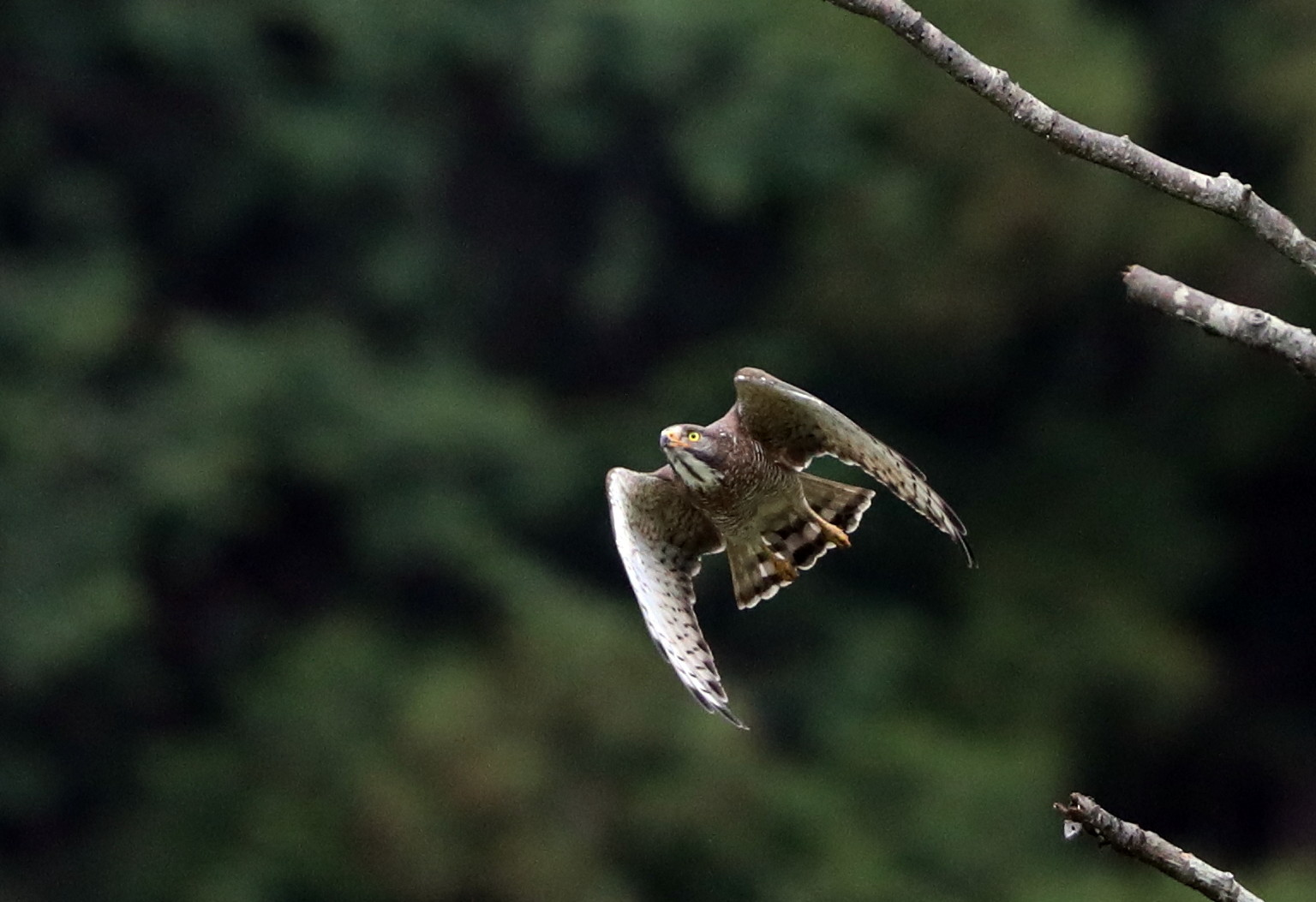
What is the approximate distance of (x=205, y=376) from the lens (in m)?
13.0

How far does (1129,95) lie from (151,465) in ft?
18.5

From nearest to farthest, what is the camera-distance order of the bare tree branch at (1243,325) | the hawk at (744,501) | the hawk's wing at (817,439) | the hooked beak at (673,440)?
the bare tree branch at (1243,325) < the hawk's wing at (817,439) < the hawk at (744,501) < the hooked beak at (673,440)

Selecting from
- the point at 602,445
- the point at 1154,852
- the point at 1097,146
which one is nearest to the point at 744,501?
the point at 1097,146

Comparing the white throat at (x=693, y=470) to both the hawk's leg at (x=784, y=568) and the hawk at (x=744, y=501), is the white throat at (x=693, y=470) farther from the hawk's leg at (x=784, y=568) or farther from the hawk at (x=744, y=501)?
the hawk's leg at (x=784, y=568)

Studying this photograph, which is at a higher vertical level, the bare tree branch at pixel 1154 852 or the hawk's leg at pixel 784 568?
the hawk's leg at pixel 784 568

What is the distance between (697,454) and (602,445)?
987 cm

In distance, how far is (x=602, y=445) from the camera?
13742 millimetres

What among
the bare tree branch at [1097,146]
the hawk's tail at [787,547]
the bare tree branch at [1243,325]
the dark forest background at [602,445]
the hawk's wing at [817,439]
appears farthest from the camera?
the dark forest background at [602,445]

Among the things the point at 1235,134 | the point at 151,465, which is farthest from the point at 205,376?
the point at 1235,134

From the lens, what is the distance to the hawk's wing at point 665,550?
3.70 m

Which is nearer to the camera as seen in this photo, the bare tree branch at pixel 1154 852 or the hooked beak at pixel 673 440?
the bare tree branch at pixel 1154 852

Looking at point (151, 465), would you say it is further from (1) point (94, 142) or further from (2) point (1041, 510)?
(2) point (1041, 510)

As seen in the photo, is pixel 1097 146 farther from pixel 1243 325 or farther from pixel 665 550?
pixel 665 550

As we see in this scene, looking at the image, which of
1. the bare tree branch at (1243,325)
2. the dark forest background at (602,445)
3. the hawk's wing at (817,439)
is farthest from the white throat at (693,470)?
the dark forest background at (602,445)
